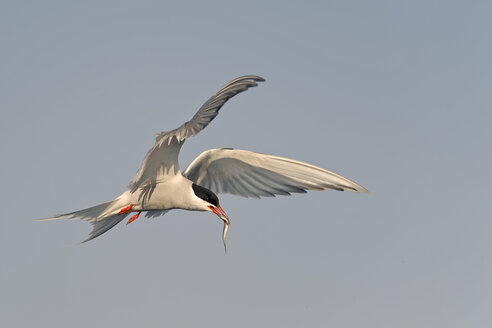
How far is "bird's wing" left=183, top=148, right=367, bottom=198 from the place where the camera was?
37.2ft

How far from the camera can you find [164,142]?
1122cm

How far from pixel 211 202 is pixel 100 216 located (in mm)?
2297

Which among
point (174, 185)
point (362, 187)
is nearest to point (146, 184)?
point (174, 185)

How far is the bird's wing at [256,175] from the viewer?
11.4 m

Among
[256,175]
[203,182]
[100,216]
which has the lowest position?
[100,216]

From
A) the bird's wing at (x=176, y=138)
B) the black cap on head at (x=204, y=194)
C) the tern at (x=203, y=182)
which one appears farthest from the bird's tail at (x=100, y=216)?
the black cap on head at (x=204, y=194)

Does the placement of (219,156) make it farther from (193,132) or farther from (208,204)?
(193,132)

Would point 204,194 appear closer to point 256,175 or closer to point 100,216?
point 256,175

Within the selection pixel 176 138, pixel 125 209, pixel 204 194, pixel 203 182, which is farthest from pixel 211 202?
pixel 176 138

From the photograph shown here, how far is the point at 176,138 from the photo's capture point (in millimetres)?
10242

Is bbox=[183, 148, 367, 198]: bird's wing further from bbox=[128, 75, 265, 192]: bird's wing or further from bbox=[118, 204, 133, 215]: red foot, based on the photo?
bbox=[118, 204, 133, 215]: red foot

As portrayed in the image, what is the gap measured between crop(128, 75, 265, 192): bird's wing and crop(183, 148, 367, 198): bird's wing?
1.19 metres

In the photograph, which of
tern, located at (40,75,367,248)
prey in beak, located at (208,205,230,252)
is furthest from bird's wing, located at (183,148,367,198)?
prey in beak, located at (208,205,230,252)

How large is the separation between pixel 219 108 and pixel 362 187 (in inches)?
111
